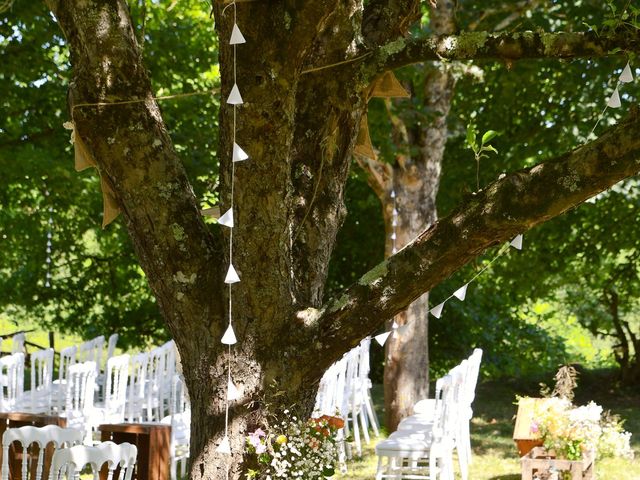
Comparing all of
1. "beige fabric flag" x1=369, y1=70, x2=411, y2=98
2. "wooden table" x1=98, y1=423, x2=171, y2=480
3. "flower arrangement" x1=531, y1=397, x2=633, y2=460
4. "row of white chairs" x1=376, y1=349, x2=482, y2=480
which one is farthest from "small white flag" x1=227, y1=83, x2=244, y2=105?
"flower arrangement" x1=531, y1=397, x2=633, y2=460

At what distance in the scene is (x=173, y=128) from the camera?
1175 cm

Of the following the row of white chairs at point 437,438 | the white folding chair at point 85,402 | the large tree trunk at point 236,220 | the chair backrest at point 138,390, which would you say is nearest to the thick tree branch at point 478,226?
the large tree trunk at point 236,220

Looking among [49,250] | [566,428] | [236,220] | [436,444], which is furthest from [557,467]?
[49,250]

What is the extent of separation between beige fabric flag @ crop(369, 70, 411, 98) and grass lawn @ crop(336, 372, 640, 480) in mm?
4256

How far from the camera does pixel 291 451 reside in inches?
155

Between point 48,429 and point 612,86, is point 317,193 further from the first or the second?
point 612,86

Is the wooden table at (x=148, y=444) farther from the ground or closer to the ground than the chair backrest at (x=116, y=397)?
closer to the ground

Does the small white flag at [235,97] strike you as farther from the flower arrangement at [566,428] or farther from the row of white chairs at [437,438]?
the flower arrangement at [566,428]

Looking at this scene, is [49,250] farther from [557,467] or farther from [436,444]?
[557,467]

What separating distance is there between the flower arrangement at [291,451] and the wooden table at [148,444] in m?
1.67

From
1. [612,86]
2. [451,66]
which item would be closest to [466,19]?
[451,66]

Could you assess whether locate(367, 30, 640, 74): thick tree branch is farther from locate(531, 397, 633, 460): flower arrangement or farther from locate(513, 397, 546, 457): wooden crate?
locate(513, 397, 546, 457): wooden crate

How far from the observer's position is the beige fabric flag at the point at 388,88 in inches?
172

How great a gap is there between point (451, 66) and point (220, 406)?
5999mm
